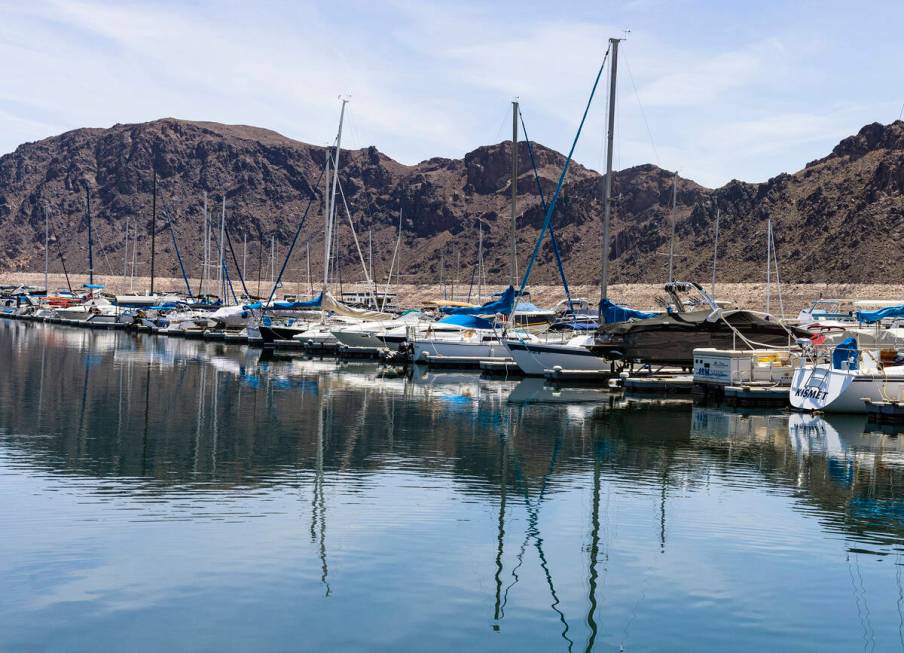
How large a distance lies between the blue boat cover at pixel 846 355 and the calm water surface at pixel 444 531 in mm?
1710

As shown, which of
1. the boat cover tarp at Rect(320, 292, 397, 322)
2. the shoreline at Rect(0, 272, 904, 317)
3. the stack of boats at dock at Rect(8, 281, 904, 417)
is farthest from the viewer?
the shoreline at Rect(0, 272, 904, 317)

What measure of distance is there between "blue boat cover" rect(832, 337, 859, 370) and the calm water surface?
5.61 ft

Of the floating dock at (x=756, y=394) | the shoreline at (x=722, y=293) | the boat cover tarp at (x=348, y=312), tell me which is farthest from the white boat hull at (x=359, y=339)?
the shoreline at (x=722, y=293)

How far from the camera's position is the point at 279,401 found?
33281 mm

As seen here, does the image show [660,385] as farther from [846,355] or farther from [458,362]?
[458,362]

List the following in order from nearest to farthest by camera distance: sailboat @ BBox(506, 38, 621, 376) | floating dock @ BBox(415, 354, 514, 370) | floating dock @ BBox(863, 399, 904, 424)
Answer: floating dock @ BBox(863, 399, 904, 424), sailboat @ BBox(506, 38, 621, 376), floating dock @ BBox(415, 354, 514, 370)

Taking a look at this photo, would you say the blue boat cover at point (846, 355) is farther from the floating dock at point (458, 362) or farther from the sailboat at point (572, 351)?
the floating dock at point (458, 362)

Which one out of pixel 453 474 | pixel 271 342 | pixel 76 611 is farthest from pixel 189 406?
pixel 271 342

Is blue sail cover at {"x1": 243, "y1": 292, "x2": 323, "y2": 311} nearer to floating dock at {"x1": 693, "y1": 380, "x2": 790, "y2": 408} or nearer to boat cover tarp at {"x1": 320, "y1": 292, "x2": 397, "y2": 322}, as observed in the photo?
boat cover tarp at {"x1": 320, "y1": 292, "x2": 397, "y2": 322}

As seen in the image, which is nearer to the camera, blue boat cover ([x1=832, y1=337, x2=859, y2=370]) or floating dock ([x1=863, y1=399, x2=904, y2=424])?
floating dock ([x1=863, y1=399, x2=904, y2=424])

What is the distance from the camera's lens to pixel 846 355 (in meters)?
29.3

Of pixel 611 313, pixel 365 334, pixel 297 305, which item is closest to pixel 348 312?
pixel 365 334

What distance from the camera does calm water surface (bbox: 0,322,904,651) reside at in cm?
1177

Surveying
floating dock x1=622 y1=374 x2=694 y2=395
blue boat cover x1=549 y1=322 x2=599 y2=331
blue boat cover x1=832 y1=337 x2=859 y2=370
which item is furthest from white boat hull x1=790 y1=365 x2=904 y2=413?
blue boat cover x1=549 y1=322 x2=599 y2=331
